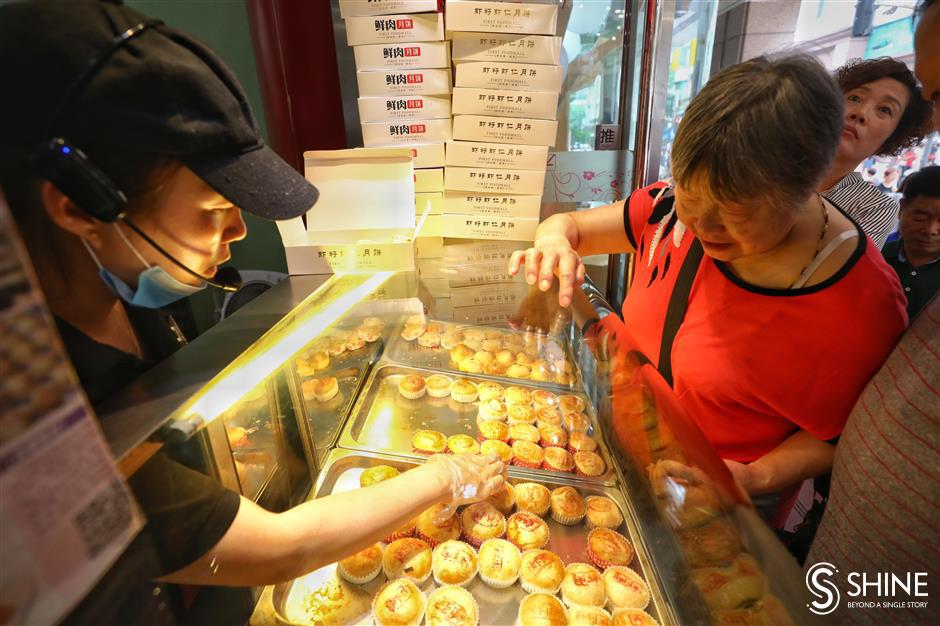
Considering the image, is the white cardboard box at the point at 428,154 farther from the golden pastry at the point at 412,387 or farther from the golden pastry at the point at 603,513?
the golden pastry at the point at 603,513

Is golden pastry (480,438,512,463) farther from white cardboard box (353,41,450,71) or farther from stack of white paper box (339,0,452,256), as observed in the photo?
white cardboard box (353,41,450,71)

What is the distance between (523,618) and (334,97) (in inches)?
142

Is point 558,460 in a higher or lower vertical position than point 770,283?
lower

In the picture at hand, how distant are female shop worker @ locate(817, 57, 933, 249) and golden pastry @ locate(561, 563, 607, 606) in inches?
90.8

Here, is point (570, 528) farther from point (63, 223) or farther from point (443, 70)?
point (443, 70)

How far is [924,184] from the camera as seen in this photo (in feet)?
9.42

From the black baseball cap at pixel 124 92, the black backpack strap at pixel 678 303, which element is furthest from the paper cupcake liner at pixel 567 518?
the black baseball cap at pixel 124 92

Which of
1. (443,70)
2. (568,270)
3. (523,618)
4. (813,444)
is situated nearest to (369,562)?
(523,618)

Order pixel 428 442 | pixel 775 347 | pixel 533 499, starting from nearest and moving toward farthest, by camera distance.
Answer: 1. pixel 775 347
2. pixel 533 499
3. pixel 428 442

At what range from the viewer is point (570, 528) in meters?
1.84

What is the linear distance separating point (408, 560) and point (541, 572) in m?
0.49

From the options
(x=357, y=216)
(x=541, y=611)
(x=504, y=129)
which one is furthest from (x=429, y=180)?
(x=541, y=611)

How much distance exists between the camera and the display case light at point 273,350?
1.12 m

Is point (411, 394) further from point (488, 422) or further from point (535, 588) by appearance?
point (535, 588)
